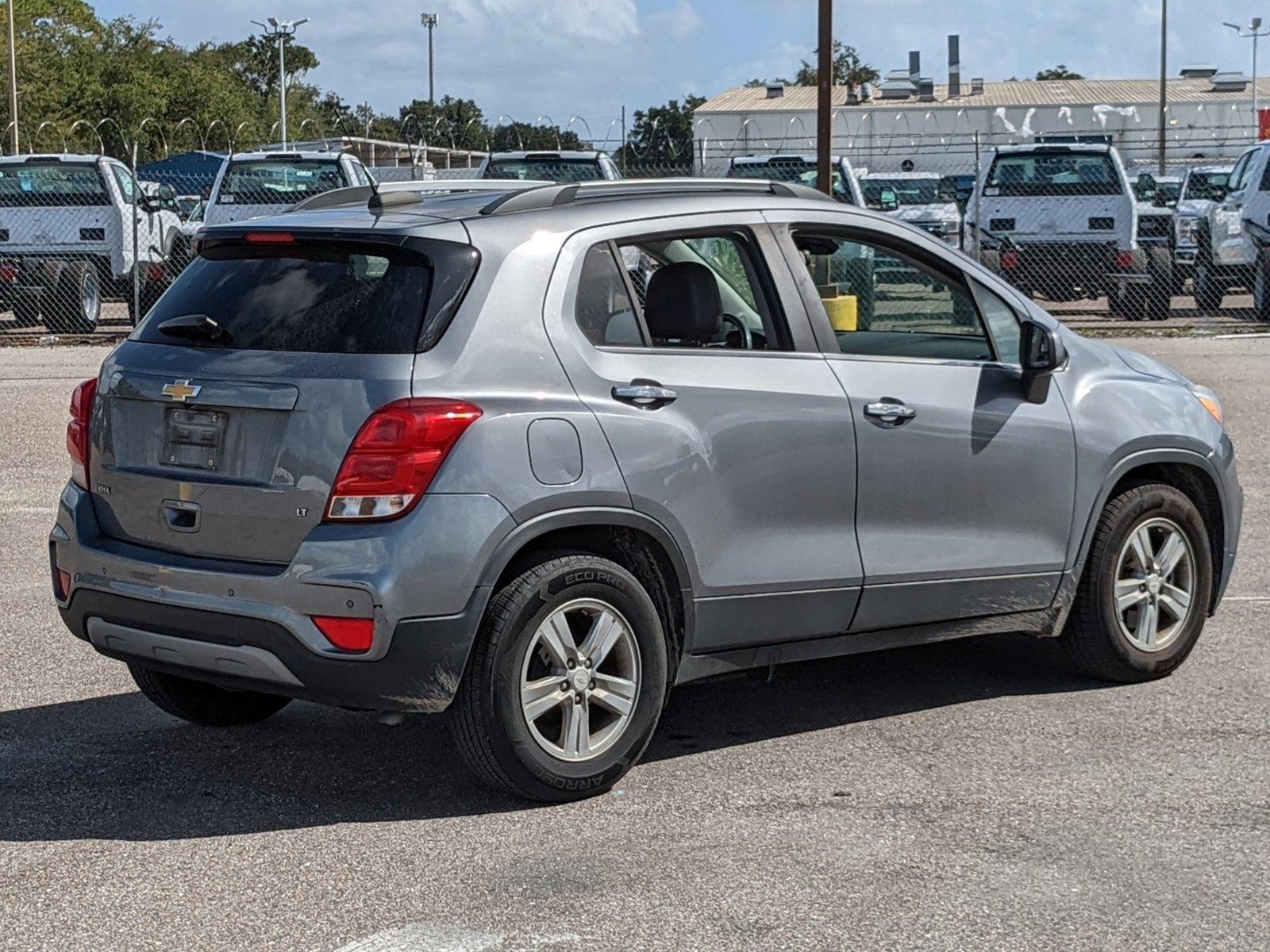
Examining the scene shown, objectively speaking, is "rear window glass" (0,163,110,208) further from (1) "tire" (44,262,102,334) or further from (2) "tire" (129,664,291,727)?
(2) "tire" (129,664,291,727)

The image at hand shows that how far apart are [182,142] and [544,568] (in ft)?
241

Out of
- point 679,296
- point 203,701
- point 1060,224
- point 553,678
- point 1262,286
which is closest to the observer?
point 553,678

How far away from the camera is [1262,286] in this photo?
72.6 ft

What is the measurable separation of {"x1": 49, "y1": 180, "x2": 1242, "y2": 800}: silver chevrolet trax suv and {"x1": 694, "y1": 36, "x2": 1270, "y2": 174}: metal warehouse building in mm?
54926

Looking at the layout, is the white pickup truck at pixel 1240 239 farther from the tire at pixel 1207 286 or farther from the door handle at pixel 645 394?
the door handle at pixel 645 394

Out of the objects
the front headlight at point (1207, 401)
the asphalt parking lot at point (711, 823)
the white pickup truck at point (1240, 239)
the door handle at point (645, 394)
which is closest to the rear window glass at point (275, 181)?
the white pickup truck at point (1240, 239)

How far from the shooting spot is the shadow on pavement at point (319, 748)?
5.13m

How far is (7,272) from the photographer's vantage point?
21.4 metres

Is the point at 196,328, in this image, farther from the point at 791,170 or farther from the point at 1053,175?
the point at 791,170

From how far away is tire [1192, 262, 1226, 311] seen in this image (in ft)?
77.1

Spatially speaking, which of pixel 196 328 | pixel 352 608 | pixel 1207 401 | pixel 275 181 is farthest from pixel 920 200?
pixel 352 608

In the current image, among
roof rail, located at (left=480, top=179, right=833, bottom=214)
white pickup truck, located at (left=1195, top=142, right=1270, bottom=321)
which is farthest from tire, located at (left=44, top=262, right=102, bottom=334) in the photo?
roof rail, located at (left=480, top=179, right=833, bottom=214)

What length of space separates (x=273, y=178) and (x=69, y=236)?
8.24ft

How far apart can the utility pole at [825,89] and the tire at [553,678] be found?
Result: 12468 millimetres
